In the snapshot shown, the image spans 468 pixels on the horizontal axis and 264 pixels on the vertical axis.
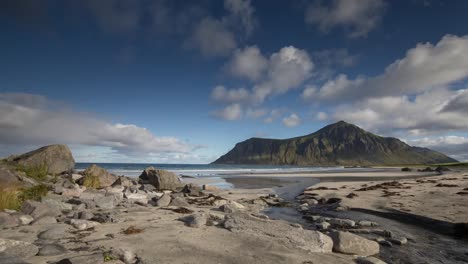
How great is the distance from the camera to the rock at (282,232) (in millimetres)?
7246

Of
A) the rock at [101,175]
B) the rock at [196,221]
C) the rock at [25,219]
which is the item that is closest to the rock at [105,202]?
the rock at [25,219]

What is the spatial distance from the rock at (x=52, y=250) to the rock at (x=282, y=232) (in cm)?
462

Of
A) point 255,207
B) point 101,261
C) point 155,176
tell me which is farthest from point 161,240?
point 155,176

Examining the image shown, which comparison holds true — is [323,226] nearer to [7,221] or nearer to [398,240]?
[398,240]

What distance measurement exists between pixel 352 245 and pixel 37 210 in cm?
1153

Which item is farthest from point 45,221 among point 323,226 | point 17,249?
point 323,226

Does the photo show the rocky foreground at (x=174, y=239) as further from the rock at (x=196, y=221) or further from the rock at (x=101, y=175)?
the rock at (x=101, y=175)

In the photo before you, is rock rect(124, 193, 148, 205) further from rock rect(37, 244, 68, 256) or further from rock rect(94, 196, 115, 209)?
rock rect(37, 244, 68, 256)

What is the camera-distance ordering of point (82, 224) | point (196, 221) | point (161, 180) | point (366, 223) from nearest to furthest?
point (82, 224)
point (196, 221)
point (366, 223)
point (161, 180)

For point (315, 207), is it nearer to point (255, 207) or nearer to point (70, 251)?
point (255, 207)

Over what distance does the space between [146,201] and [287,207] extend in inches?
345

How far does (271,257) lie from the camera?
20.7ft

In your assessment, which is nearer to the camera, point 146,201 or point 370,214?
point 370,214

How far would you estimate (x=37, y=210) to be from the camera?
10.4m
